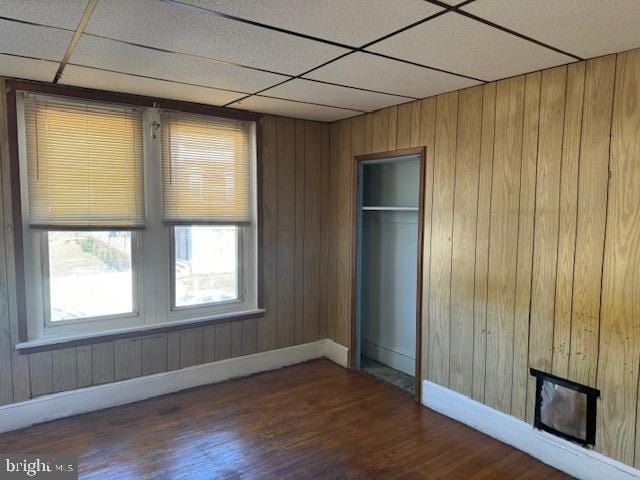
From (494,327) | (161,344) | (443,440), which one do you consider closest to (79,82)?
Result: (161,344)

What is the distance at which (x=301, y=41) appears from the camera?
2.15m

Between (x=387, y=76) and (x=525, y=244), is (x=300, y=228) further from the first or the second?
(x=525, y=244)

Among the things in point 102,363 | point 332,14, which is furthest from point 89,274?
point 332,14

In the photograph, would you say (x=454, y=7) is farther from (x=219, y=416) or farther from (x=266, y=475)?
(x=219, y=416)

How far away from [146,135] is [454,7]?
8.33 feet

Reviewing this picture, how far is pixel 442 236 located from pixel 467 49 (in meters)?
1.41

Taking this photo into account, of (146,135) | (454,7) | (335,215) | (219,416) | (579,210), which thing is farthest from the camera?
(335,215)

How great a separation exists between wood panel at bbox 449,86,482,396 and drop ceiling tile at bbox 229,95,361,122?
45.4 inches

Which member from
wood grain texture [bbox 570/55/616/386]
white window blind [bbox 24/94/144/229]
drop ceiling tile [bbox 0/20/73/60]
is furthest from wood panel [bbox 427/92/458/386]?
drop ceiling tile [bbox 0/20/73/60]

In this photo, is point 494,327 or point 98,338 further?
point 98,338

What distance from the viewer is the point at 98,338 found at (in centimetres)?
321

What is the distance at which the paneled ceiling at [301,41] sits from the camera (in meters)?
1.78

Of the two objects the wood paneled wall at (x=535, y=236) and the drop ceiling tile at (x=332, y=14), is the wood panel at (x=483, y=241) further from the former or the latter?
the drop ceiling tile at (x=332, y=14)

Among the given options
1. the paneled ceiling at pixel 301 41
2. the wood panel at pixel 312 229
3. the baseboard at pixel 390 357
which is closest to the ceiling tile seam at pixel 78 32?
the paneled ceiling at pixel 301 41
